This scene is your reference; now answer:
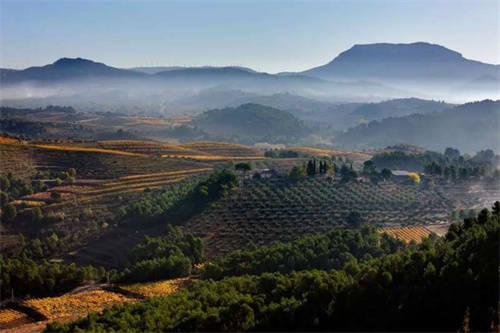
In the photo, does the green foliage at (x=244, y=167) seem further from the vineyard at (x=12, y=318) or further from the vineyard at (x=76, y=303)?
the vineyard at (x=12, y=318)

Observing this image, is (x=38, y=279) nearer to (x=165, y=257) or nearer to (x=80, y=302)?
(x=80, y=302)

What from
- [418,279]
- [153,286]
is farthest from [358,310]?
[153,286]

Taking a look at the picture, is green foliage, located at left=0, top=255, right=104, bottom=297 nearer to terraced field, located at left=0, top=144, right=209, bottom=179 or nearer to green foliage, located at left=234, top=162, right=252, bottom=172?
green foliage, located at left=234, top=162, right=252, bottom=172

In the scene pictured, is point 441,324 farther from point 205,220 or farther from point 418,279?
point 205,220

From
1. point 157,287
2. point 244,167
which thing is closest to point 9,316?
point 157,287

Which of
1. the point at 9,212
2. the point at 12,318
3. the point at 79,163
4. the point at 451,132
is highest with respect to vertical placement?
the point at 451,132

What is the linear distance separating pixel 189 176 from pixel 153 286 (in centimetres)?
4358

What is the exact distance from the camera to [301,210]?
53344 mm

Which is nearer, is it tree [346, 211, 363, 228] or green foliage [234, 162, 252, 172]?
tree [346, 211, 363, 228]

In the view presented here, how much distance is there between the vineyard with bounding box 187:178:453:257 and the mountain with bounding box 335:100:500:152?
121920 mm

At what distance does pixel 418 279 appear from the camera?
22156 millimetres

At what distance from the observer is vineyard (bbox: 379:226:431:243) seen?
47.5m

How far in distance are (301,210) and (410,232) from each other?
11.7 meters

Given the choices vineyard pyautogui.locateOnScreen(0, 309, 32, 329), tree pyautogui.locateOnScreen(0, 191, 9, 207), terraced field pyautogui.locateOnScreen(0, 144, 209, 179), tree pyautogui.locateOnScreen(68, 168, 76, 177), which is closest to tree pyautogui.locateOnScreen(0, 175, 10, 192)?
tree pyautogui.locateOnScreen(0, 191, 9, 207)
